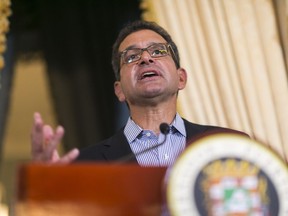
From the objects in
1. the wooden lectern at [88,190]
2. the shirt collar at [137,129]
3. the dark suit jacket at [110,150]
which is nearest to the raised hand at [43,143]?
the wooden lectern at [88,190]

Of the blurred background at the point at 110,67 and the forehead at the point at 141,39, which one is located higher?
the forehead at the point at 141,39

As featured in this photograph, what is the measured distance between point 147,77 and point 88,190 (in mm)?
784

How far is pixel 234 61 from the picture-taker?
105 inches

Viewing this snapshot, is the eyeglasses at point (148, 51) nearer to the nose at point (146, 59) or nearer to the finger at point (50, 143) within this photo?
the nose at point (146, 59)

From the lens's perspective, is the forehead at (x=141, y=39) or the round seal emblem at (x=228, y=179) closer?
the round seal emblem at (x=228, y=179)

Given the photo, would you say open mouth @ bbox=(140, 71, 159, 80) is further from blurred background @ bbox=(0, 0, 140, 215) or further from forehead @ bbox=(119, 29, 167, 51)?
blurred background @ bbox=(0, 0, 140, 215)

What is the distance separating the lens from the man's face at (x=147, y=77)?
5.74 feet

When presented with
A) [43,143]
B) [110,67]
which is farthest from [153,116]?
[110,67]

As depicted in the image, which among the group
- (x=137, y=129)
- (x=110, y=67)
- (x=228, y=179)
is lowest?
(x=110, y=67)

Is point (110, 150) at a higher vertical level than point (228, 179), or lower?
lower

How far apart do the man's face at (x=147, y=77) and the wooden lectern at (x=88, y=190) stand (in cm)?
73

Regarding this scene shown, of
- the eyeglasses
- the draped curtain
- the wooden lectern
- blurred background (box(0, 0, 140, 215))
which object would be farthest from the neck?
blurred background (box(0, 0, 140, 215))

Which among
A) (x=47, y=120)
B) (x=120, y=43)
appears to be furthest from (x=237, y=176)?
(x=47, y=120)

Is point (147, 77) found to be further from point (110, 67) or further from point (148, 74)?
point (110, 67)
